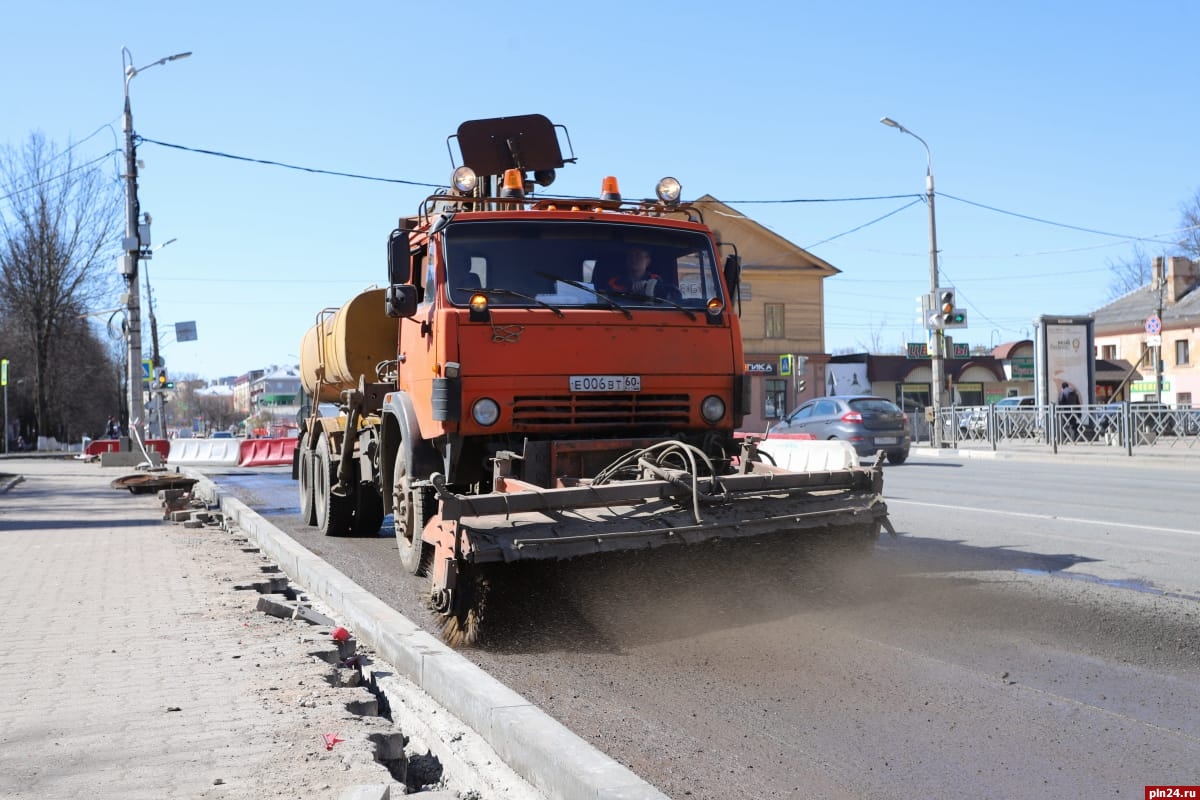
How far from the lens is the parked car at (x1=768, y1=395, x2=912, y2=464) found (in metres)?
22.0

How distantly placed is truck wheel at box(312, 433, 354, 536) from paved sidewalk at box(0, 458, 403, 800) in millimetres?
1655

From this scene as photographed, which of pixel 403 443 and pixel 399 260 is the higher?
pixel 399 260

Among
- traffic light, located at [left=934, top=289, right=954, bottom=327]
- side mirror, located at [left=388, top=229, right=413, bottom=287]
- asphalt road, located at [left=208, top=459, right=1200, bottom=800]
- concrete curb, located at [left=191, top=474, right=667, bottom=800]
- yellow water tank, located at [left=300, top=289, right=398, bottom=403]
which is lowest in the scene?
asphalt road, located at [left=208, top=459, right=1200, bottom=800]

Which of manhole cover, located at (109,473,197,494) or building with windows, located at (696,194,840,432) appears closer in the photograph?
manhole cover, located at (109,473,197,494)

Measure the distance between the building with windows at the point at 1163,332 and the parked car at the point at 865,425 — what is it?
33257 mm

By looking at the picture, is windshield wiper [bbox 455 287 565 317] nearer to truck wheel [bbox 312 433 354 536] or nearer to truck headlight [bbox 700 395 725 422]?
truck headlight [bbox 700 395 725 422]

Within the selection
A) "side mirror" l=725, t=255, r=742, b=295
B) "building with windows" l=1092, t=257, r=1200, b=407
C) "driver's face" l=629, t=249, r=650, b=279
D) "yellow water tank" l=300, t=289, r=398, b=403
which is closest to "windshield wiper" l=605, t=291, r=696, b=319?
"driver's face" l=629, t=249, r=650, b=279

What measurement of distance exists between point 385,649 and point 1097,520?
8160mm

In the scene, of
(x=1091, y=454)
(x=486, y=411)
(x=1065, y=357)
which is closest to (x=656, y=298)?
(x=486, y=411)

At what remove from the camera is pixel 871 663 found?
205 inches

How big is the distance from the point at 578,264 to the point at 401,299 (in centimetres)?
125

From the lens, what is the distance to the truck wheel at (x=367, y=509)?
35.9ft

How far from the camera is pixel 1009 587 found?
7070mm

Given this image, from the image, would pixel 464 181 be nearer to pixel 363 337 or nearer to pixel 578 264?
pixel 578 264
